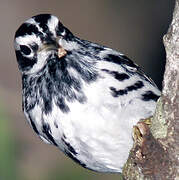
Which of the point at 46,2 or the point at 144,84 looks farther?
the point at 46,2

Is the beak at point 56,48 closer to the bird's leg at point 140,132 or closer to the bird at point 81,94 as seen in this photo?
the bird at point 81,94

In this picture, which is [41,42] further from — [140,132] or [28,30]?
[140,132]

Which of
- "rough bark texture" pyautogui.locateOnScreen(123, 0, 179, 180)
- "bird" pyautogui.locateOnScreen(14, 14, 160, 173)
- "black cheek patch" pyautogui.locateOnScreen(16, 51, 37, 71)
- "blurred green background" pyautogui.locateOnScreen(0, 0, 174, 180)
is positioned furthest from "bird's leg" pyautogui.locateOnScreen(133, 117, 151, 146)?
"blurred green background" pyautogui.locateOnScreen(0, 0, 174, 180)

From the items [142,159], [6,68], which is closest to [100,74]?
[142,159]

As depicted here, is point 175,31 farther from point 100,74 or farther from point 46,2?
point 46,2

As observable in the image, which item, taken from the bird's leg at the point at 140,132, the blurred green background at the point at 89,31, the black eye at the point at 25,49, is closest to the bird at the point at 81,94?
the black eye at the point at 25,49
